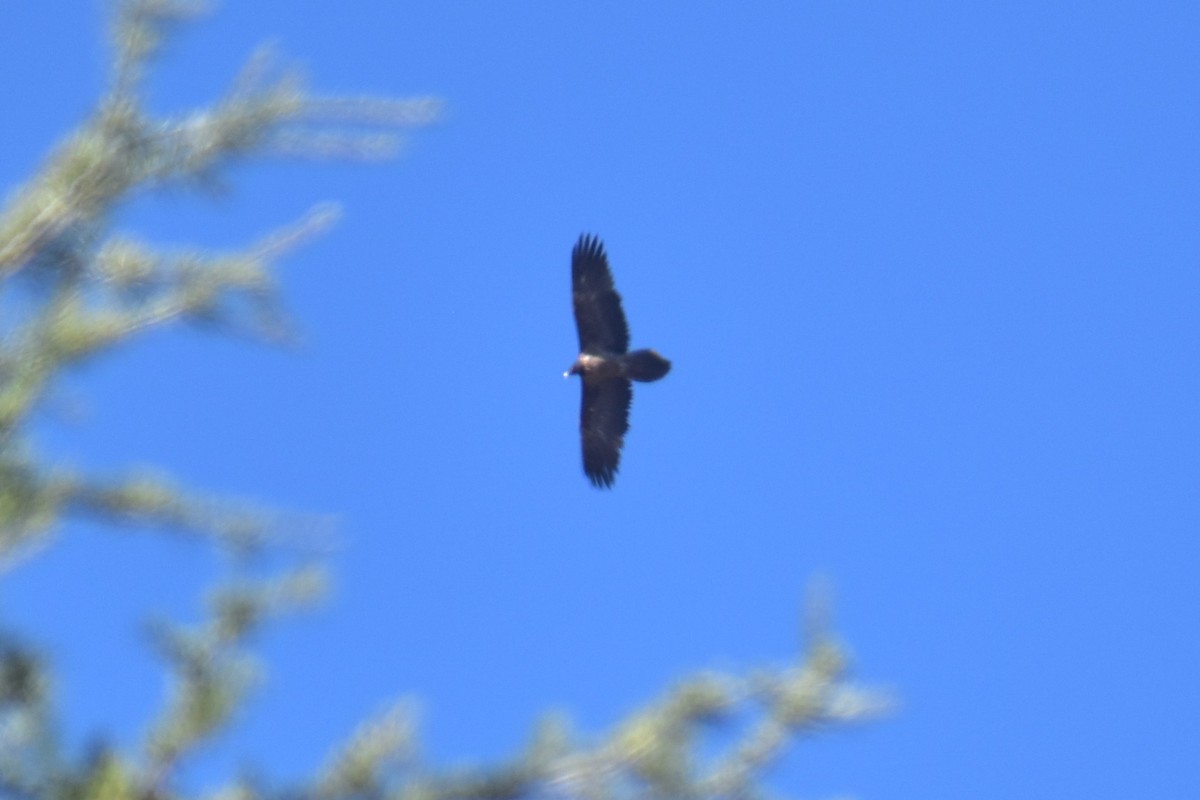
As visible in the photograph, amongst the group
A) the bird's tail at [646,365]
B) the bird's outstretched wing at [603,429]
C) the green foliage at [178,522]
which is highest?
the bird's outstretched wing at [603,429]

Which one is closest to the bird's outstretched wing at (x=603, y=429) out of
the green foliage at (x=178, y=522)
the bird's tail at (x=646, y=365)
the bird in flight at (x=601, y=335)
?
the bird in flight at (x=601, y=335)

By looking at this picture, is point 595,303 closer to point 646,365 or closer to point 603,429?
point 646,365

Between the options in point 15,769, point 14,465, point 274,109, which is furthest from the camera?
point 274,109

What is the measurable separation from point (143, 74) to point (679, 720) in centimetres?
155

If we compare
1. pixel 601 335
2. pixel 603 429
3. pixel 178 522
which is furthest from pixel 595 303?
pixel 178 522

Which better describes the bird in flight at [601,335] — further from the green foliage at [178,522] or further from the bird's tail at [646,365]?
the green foliage at [178,522]

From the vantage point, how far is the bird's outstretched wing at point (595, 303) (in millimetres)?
11250

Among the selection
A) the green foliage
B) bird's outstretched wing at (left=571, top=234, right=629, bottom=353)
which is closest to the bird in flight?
bird's outstretched wing at (left=571, top=234, right=629, bottom=353)

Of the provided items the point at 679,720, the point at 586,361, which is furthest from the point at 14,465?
the point at 586,361

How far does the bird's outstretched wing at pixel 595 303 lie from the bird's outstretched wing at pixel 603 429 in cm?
44

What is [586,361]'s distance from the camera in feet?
36.9

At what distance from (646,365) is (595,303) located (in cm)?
61

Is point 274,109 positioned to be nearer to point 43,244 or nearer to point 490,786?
point 43,244

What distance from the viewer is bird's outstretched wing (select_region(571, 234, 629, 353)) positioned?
36.9 feet
